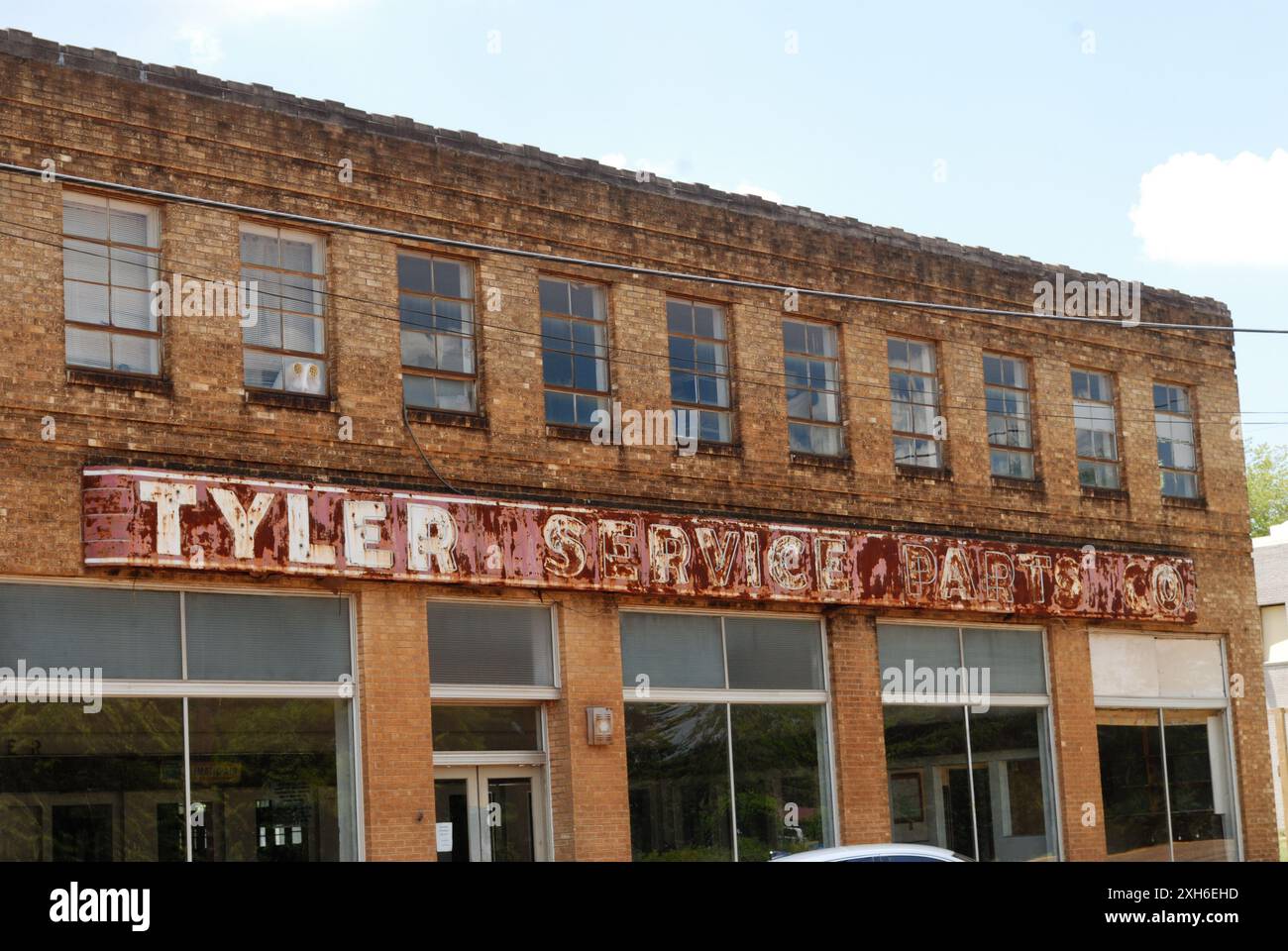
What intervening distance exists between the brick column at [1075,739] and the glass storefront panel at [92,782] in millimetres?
13420

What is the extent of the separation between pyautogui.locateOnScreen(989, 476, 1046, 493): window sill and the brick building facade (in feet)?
0.27

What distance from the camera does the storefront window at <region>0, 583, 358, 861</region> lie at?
1559 cm

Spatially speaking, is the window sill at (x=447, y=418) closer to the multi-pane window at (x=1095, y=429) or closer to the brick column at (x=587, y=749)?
the brick column at (x=587, y=749)

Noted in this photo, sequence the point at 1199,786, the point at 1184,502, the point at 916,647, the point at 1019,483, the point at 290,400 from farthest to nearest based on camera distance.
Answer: the point at 1184,502 → the point at 1199,786 → the point at 1019,483 → the point at 916,647 → the point at 290,400

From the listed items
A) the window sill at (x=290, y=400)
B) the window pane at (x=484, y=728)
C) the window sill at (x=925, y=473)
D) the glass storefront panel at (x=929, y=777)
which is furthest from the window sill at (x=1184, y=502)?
the window sill at (x=290, y=400)

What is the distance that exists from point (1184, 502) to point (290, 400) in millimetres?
15976

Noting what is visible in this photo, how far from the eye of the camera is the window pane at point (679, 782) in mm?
19891

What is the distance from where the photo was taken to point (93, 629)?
1612 centimetres

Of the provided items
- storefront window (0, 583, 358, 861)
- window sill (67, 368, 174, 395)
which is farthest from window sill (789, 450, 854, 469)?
window sill (67, 368, 174, 395)

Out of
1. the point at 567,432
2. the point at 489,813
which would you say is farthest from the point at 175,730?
the point at 567,432

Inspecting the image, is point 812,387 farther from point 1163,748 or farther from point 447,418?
point 1163,748

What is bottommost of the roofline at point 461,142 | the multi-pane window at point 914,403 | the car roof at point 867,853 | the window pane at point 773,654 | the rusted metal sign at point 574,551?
the car roof at point 867,853

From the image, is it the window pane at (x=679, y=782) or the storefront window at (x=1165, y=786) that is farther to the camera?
the storefront window at (x=1165, y=786)

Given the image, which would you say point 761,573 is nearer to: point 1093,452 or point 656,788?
point 656,788
